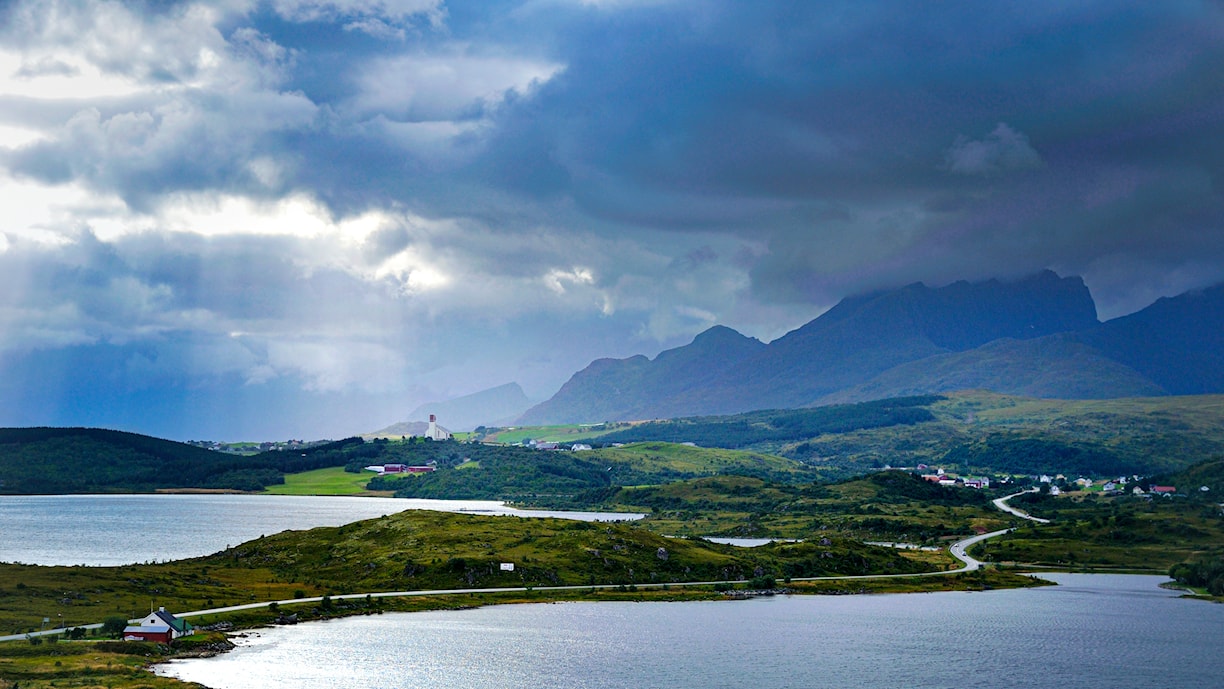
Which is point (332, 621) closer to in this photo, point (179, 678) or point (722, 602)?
point (179, 678)

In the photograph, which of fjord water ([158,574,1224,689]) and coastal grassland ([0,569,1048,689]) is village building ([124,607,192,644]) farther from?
fjord water ([158,574,1224,689])

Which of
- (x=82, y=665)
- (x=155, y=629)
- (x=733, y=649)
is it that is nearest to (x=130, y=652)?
(x=155, y=629)

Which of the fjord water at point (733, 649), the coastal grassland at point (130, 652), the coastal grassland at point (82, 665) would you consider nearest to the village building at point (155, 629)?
the coastal grassland at point (130, 652)

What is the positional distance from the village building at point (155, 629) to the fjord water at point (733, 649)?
744 cm

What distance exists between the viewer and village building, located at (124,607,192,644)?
125 metres

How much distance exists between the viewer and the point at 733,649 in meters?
142

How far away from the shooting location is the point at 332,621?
155m

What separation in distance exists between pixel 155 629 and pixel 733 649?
73152 millimetres

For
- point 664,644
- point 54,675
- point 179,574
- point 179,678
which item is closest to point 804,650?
point 664,644

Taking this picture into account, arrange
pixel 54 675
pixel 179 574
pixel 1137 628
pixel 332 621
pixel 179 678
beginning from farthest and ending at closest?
1. pixel 179 574
2. pixel 1137 628
3. pixel 332 621
4. pixel 179 678
5. pixel 54 675

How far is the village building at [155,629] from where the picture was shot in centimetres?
12544

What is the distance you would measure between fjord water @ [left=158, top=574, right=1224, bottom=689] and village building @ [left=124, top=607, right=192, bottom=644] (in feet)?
24.4

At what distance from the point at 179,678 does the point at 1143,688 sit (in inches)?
4274

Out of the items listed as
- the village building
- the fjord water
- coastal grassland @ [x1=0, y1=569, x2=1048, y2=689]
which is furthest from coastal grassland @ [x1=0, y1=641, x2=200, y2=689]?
the fjord water
